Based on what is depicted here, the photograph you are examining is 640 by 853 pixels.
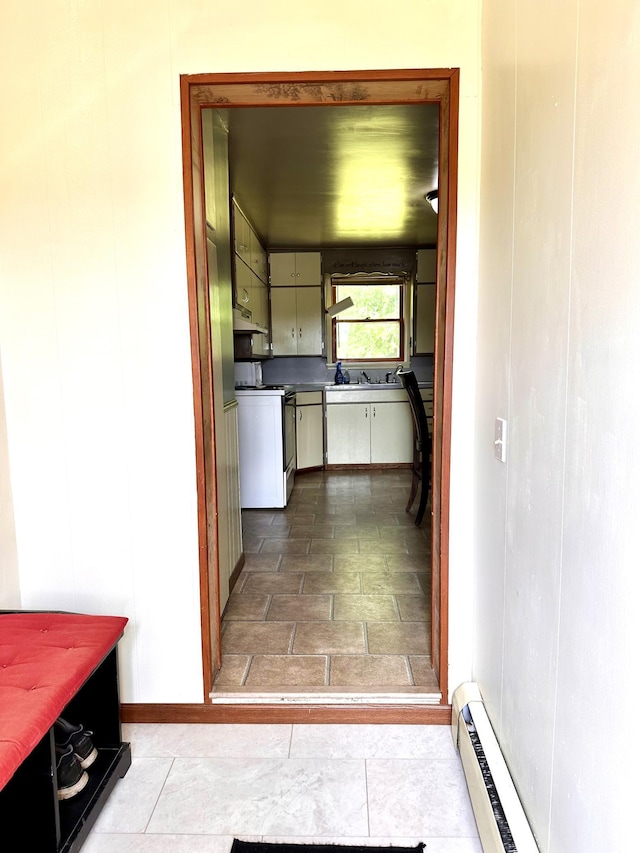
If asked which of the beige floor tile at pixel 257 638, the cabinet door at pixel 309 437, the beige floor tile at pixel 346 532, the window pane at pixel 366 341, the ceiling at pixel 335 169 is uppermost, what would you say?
the ceiling at pixel 335 169

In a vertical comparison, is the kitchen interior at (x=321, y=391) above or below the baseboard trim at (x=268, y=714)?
above

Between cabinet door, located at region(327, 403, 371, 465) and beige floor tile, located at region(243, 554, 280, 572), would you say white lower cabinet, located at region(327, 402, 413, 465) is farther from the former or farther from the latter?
beige floor tile, located at region(243, 554, 280, 572)

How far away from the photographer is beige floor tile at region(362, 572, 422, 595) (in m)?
2.99

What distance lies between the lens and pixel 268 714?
6.60ft

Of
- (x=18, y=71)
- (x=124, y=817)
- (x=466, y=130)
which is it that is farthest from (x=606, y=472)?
(x=18, y=71)

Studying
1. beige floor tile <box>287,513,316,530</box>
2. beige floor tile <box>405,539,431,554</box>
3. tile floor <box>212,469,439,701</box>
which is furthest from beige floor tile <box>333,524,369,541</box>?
beige floor tile <box>405,539,431,554</box>

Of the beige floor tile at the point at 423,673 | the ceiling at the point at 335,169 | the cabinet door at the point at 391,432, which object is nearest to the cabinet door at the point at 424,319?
the ceiling at the point at 335,169

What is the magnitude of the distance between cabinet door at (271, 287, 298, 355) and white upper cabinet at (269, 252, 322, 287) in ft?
0.32

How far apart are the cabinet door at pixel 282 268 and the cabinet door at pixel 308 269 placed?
0.18 feet

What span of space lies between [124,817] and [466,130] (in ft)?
7.51

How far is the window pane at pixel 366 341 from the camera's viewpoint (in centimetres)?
655

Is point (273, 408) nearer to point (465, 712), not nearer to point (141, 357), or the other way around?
point (141, 357)

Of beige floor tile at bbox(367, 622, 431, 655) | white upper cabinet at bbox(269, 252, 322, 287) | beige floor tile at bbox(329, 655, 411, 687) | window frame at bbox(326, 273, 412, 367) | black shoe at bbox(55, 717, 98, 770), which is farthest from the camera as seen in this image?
window frame at bbox(326, 273, 412, 367)

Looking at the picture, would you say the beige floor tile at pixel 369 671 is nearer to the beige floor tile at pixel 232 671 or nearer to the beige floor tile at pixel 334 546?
the beige floor tile at pixel 232 671
